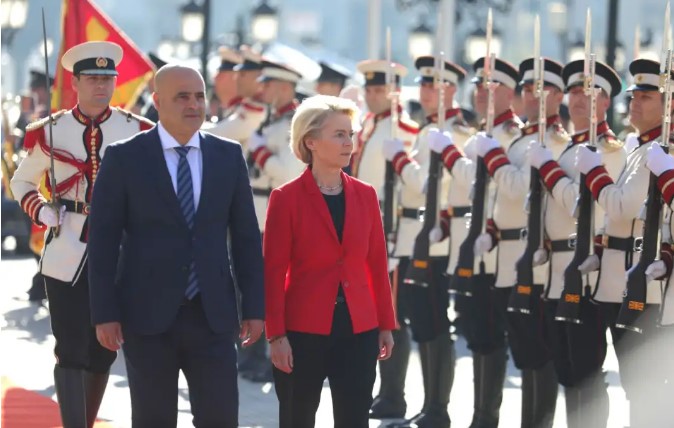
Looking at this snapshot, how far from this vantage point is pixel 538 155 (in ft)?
27.9

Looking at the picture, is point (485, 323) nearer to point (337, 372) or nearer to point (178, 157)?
point (337, 372)

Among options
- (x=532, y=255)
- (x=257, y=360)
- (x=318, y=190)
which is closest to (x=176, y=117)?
(x=318, y=190)

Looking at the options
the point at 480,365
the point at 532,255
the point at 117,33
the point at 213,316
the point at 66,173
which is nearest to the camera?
the point at 213,316

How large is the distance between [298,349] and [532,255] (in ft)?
6.98

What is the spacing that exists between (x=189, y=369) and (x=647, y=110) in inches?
99.6

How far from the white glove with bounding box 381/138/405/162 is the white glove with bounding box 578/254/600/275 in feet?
7.62

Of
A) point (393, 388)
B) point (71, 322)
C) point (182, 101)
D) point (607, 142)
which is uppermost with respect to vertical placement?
point (182, 101)

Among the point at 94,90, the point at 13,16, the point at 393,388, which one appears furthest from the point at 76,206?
the point at 13,16

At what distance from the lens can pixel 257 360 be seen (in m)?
11.9

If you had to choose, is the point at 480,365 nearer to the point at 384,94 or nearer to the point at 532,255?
the point at 532,255

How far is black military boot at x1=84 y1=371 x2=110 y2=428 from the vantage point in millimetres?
8188

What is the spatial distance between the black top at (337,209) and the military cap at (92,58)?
67.2 inches

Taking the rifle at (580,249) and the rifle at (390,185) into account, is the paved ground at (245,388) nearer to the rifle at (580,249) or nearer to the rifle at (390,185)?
the rifle at (390,185)

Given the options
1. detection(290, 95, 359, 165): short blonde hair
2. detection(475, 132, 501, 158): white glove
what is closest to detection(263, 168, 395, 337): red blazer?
detection(290, 95, 359, 165): short blonde hair
